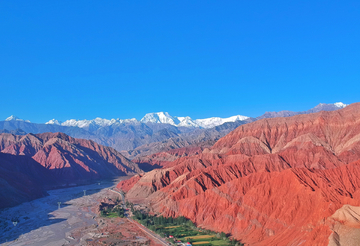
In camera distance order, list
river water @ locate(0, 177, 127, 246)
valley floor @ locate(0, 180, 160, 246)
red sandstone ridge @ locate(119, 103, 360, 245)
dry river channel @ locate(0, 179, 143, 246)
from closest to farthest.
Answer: red sandstone ridge @ locate(119, 103, 360, 245)
valley floor @ locate(0, 180, 160, 246)
dry river channel @ locate(0, 179, 143, 246)
river water @ locate(0, 177, 127, 246)

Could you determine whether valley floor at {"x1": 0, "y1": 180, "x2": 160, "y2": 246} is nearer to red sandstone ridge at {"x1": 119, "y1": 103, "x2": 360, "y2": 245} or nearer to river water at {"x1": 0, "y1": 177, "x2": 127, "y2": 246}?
river water at {"x1": 0, "y1": 177, "x2": 127, "y2": 246}

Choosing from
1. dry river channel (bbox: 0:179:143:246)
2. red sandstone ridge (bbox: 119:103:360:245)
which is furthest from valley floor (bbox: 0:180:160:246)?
red sandstone ridge (bbox: 119:103:360:245)

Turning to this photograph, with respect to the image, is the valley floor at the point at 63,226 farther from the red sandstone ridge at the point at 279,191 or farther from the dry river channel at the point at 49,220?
the red sandstone ridge at the point at 279,191

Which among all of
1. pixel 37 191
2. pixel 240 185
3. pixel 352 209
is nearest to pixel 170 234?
pixel 240 185

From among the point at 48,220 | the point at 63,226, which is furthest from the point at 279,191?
the point at 48,220


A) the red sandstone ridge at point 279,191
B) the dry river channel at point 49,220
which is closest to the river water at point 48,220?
the dry river channel at point 49,220

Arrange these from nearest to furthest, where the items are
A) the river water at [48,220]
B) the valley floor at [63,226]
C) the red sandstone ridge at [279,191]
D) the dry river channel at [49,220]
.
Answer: the red sandstone ridge at [279,191], the valley floor at [63,226], the dry river channel at [49,220], the river water at [48,220]

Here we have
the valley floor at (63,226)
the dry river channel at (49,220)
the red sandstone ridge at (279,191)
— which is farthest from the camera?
the dry river channel at (49,220)

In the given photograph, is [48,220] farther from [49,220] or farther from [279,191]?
[279,191]
